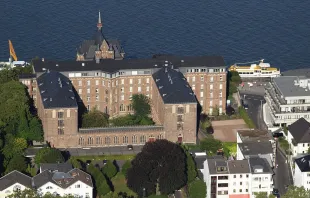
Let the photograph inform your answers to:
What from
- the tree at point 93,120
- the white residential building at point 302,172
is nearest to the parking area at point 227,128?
the white residential building at point 302,172

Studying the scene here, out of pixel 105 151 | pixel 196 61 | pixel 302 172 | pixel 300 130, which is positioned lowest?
pixel 302 172

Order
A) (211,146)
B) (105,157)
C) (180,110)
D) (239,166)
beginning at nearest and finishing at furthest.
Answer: (239,166), (105,157), (211,146), (180,110)

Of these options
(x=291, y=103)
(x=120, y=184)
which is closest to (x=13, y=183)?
(x=120, y=184)

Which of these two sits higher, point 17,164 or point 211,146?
point 211,146

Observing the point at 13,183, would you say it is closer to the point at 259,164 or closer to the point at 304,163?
the point at 259,164

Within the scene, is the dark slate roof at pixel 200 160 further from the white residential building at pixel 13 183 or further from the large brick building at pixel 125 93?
the white residential building at pixel 13 183

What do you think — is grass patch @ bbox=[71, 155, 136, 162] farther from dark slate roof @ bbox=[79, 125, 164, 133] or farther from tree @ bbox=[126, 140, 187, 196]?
tree @ bbox=[126, 140, 187, 196]

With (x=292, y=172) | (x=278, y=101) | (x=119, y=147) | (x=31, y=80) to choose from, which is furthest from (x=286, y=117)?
(x=31, y=80)
